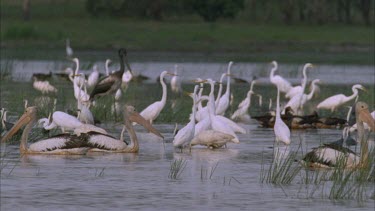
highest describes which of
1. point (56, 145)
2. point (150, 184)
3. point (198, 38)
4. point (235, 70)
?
point (198, 38)

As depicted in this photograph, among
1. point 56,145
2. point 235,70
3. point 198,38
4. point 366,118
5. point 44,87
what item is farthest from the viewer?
point 198,38

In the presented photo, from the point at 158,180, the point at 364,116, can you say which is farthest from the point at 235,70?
the point at 158,180

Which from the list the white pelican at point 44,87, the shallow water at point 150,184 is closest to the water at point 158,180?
the shallow water at point 150,184

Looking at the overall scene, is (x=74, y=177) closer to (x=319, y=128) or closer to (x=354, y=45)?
(x=319, y=128)

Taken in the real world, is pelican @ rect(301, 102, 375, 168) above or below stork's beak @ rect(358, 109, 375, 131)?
below

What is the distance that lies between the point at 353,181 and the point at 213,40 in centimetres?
3495

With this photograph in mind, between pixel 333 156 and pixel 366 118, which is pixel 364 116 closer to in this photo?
pixel 366 118

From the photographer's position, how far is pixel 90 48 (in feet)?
143

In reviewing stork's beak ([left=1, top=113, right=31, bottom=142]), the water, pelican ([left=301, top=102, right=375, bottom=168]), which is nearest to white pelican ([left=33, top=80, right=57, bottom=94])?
the water

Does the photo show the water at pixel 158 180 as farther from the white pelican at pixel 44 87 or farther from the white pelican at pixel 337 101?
the white pelican at pixel 44 87

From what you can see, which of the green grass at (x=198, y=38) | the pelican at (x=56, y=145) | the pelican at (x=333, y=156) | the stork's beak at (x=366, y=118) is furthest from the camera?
the green grass at (x=198, y=38)

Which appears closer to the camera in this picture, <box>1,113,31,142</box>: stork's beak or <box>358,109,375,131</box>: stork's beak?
<box>358,109,375,131</box>: stork's beak

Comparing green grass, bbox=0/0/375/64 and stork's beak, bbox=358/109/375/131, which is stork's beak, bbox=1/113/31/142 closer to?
stork's beak, bbox=358/109/375/131

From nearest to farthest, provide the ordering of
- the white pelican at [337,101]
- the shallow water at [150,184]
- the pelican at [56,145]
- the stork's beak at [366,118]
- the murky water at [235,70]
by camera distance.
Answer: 1. the shallow water at [150,184]
2. the stork's beak at [366,118]
3. the pelican at [56,145]
4. the white pelican at [337,101]
5. the murky water at [235,70]
